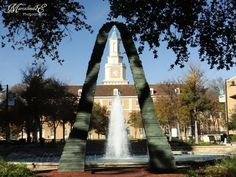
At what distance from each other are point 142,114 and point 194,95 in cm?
3675

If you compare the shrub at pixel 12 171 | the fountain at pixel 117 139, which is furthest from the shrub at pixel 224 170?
the fountain at pixel 117 139

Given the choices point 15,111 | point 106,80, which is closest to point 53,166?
point 15,111

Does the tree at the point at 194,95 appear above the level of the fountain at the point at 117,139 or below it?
above

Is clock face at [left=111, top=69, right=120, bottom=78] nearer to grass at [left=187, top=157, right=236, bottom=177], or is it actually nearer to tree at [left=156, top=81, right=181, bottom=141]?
tree at [left=156, top=81, right=181, bottom=141]

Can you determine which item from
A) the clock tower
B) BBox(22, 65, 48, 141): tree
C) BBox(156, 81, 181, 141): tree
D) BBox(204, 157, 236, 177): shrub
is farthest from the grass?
the clock tower

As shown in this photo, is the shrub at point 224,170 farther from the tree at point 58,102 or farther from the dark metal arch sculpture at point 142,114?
the tree at point 58,102

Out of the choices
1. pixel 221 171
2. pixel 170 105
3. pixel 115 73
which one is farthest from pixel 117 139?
pixel 115 73

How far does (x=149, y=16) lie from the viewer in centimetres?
1725

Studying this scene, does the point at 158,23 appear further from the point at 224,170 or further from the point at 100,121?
the point at 100,121

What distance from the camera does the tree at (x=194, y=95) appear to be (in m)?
50.4

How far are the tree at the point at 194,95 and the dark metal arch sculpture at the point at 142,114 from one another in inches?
1403

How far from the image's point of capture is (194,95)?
165 feet

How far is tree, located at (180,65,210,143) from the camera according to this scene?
50375mm

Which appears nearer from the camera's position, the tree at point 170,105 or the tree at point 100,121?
the tree at point 170,105
